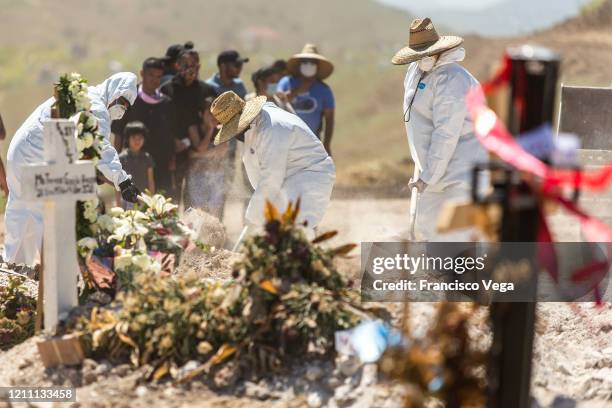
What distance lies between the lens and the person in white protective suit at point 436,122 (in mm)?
6785

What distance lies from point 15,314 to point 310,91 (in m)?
4.27

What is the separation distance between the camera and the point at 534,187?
12.2 feet

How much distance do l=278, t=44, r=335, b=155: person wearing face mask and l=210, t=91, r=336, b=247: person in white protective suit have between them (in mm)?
2977

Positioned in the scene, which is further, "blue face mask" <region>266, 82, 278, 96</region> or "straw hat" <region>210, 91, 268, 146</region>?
"blue face mask" <region>266, 82, 278, 96</region>

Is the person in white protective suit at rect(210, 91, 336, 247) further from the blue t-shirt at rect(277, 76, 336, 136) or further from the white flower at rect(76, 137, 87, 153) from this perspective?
the blue t-shirt at rect(277, 76, 336, 136)

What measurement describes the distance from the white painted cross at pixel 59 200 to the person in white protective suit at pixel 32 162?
1.46 metres

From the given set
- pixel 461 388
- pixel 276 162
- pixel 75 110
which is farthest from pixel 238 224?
pixel 461 388

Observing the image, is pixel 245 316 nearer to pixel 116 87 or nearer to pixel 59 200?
pixel 59 200

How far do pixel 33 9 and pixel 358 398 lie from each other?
5520 centimetres

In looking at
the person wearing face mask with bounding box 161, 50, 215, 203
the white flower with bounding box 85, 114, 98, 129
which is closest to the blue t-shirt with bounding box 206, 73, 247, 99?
the person wearing face mask with bounding box 161, 50, 215, 203

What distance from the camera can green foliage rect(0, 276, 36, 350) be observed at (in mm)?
6062

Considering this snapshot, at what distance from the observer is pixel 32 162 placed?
269 inches

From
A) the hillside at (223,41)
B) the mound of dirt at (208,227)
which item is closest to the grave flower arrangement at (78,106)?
the mound of dirt at (208,227)

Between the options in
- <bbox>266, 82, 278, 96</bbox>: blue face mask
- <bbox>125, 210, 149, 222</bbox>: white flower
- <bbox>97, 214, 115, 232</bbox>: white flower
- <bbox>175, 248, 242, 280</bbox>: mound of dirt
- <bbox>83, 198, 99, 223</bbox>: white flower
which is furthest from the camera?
<bbox>266, 82, 278, 96</bbox>: blue face mask
